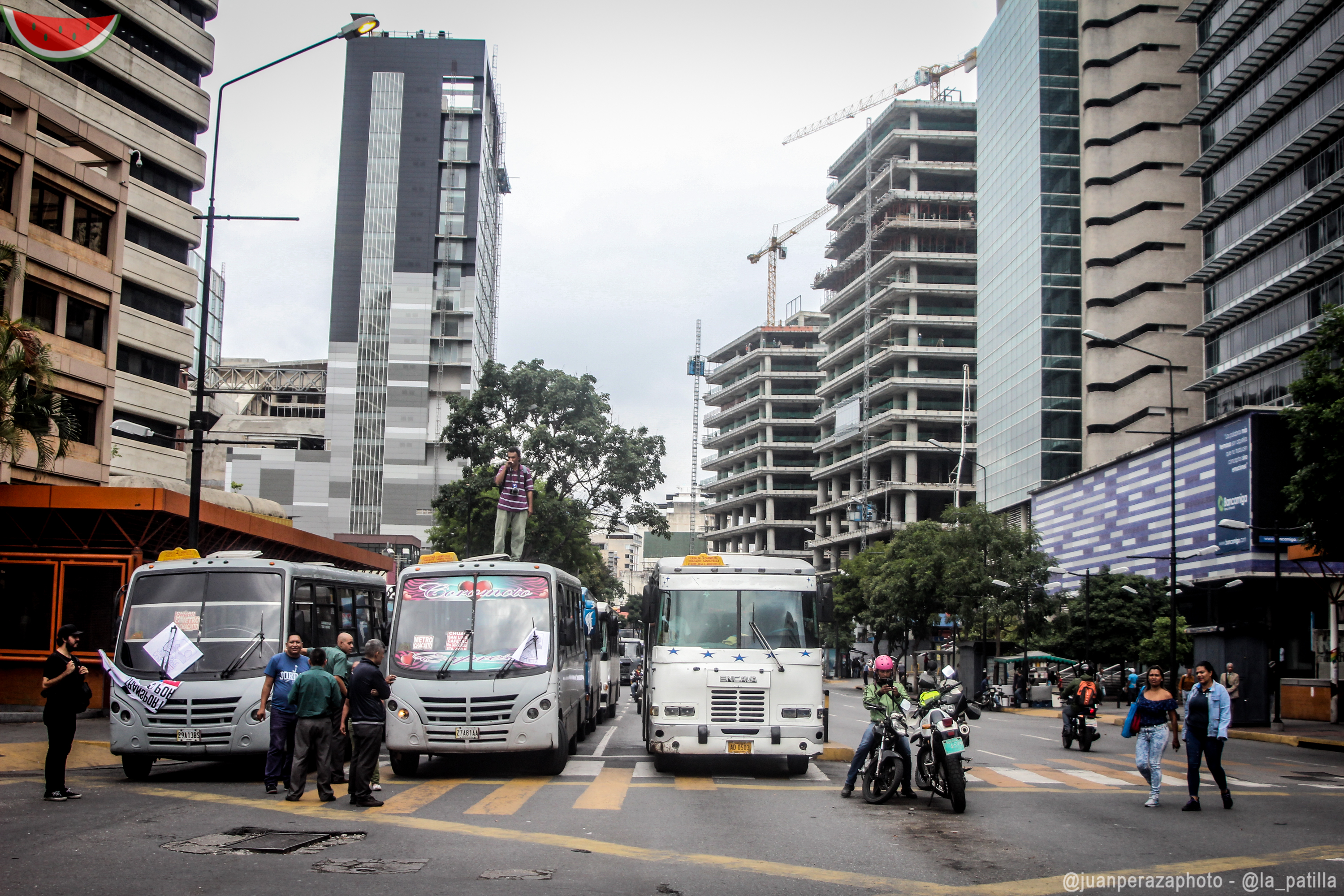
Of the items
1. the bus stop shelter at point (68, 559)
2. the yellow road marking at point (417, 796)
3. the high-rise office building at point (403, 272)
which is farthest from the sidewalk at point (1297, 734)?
the high-rise office building at point (403, 272)

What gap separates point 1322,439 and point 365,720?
69.0ft

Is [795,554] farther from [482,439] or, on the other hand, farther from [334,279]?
[482,439]

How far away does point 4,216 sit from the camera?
3139 cm

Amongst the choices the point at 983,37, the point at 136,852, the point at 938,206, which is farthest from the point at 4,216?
the point at 938,206

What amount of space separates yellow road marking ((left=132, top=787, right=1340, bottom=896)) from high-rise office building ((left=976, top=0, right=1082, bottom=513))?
65858 mm

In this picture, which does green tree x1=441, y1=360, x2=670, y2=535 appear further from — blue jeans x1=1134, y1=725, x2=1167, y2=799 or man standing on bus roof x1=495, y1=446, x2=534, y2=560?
blue jeans x1=1134, y1=725, x2=1167, y2=799

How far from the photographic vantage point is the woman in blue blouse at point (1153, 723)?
47.8 ft

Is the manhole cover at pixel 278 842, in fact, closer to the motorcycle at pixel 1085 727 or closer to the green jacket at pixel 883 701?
the green jacket at pixel 883 701

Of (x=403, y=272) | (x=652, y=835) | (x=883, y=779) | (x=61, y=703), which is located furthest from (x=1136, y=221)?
(x=61, y=703)

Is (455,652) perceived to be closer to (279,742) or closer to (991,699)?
(279,742)

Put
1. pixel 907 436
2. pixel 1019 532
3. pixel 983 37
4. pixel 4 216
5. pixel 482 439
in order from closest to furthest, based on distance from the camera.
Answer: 1. pixel 4 216
2. pixel 482 439
3. pixel 1019 532
4. pixel 983 37
5. pixel 907 436

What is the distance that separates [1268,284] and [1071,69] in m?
32.0

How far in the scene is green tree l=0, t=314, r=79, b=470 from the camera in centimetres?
2331

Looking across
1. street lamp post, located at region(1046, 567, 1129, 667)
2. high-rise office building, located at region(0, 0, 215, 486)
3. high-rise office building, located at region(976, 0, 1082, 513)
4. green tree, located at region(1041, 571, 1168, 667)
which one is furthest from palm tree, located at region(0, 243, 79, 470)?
high-rise office building, located at region(976, 0, 1082, 513)
